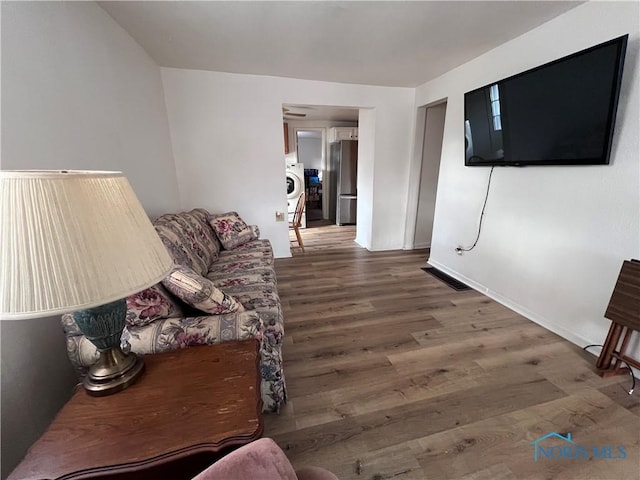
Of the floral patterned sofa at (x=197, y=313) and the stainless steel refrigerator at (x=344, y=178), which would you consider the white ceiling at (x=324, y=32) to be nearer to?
the floral patterned sofa at (x=197, y=313)

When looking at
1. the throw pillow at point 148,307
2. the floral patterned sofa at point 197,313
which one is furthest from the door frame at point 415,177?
the throw pillow at point 148,307

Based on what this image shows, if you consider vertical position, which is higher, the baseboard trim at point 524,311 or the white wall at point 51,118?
the white wall at point 51,118

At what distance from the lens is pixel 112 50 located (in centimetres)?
180

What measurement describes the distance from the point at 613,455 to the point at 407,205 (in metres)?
3.08

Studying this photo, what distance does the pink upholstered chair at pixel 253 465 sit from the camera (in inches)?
21.6

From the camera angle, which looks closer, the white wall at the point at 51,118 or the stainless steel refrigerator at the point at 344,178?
the white wall at the point at 51,118

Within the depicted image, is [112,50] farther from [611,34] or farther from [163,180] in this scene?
[611,34]

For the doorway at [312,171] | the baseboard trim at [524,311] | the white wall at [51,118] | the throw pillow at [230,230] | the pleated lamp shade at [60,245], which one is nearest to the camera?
the pleated lamp shade at [60,245]

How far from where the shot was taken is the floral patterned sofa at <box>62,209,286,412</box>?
1044 millimetres

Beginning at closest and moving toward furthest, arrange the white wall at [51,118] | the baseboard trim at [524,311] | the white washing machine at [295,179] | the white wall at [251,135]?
the white wall at [51,118], the baseboard trim at [524,311], the white wall at [251,135], the white washing machine at [295,179]

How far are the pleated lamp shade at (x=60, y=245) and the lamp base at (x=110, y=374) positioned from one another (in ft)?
1.16

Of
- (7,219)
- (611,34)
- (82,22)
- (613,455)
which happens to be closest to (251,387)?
(7,219)

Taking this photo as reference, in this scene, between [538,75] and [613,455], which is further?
[538,75]

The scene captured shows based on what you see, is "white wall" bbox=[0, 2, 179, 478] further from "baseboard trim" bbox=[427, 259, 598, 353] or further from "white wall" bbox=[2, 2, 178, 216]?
"baseboard trim" bbox=[427, 259, 598, 353]
